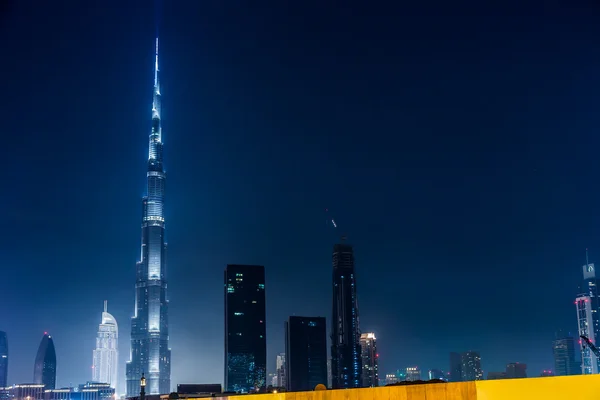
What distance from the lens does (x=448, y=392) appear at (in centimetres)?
846

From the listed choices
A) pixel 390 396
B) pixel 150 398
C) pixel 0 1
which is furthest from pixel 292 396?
pixel 150 398

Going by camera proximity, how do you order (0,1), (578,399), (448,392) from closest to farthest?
(578,399) < (448,392) < (0,1)

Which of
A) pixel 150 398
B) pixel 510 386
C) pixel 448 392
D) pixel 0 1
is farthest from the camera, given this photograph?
pixel 150 398

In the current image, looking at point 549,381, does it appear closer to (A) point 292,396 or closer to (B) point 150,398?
(A) point 292,396

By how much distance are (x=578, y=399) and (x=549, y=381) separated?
1.09 feet

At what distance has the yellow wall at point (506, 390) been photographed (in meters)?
6.86

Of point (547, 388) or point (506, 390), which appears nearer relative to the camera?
point (547, 388)

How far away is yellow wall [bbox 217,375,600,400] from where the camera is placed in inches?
270

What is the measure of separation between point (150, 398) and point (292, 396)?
3201 inches

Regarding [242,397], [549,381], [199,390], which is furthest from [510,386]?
[199,390]

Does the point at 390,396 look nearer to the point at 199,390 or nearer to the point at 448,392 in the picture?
the point at 448,392

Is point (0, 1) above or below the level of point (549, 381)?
above

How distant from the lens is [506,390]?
24.0 ft

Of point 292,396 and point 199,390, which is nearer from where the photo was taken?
point 292,396
